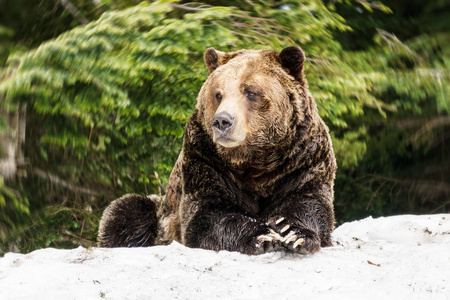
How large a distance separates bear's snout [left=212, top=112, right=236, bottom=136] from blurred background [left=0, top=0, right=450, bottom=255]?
75.3 inches

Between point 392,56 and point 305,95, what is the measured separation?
331 centimetres

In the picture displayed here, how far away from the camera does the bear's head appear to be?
3537 millimetres

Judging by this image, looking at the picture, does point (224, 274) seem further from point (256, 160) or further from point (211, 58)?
point (211, 58)

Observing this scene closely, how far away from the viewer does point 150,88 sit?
21.0 ft

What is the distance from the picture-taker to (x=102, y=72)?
5328 mm

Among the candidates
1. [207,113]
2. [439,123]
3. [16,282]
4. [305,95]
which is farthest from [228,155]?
[439,123]

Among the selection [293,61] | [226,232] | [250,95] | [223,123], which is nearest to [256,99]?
[250,95]

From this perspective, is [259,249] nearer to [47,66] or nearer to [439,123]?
[47,66]

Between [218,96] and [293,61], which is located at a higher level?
[293,61]

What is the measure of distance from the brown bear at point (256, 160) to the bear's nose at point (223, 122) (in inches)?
3.1

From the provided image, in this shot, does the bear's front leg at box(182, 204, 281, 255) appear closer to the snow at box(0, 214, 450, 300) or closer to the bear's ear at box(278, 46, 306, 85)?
the snow at box(0, 214, 450, 300)

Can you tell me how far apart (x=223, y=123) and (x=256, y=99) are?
16.8 inches

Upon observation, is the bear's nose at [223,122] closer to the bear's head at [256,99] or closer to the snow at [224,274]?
the bear's head at [256,99]

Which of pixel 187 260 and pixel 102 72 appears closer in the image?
pixel 187 260
